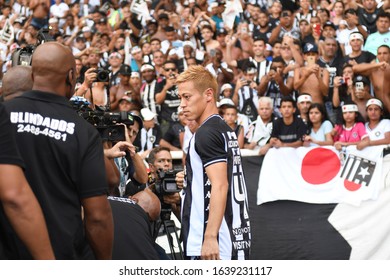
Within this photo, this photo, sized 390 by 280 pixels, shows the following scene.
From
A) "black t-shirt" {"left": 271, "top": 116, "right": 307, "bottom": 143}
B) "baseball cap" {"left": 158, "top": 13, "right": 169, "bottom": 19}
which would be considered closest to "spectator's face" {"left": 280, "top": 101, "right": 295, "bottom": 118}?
"black t-shirt" {"left": 271, "top": 116, "right": 307, "bottom": 143}

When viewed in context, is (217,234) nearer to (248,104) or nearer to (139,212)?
(139,212)

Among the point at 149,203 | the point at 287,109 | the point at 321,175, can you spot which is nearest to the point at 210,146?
the point at 149,203

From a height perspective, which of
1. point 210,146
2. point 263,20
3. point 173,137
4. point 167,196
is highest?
point 263,20

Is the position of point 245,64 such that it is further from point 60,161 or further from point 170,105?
point 60,161

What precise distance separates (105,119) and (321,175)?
5.30 metres

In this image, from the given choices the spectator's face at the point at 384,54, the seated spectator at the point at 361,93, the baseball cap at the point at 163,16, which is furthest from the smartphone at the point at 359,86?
the baseball cap at the point at 163,16

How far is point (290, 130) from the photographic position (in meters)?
10.7

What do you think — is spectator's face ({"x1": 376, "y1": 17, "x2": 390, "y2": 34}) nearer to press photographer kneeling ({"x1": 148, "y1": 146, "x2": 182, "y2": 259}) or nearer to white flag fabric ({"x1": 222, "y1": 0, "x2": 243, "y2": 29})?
white flag fabric ({"x1": 222, "y1": 0, "x2": 243, "y2": 29})

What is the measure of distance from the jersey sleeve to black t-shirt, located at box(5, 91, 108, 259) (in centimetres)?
130

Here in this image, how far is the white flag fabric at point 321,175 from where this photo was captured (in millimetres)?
9812

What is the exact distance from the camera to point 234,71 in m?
13.8

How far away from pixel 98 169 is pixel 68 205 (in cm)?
21
